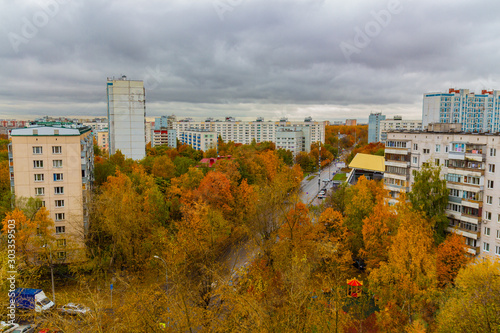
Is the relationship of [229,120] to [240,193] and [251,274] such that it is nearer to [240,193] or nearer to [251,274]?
[240,193]

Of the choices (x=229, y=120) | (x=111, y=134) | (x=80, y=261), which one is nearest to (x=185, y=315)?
(x=80, y=261)

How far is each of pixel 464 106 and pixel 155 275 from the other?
253 ft

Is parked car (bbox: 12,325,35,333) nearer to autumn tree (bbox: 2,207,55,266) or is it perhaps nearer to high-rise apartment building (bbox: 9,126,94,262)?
autumn tree (bbox: 2,207,55,266)

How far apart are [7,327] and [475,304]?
853 inches

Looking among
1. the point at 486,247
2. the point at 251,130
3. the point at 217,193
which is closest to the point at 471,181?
the point at 486,247

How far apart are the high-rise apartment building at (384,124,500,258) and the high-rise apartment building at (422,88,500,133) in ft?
189

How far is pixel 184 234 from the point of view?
24.1 meters

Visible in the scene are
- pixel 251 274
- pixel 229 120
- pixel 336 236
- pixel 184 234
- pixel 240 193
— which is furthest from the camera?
pixel 229 120

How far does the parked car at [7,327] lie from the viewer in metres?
17.8

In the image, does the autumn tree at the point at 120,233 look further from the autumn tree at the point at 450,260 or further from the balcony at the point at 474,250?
the balcony at the point at 474,250

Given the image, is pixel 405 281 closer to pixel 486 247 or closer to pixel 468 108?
pixel 486 247

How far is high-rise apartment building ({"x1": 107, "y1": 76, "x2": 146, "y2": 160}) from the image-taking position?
227 ft

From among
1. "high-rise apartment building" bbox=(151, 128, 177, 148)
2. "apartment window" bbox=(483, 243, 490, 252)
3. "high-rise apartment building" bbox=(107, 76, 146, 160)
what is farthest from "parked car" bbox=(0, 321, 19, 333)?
"high-rise apartment building" bbox=(151, 128, 177, 148)

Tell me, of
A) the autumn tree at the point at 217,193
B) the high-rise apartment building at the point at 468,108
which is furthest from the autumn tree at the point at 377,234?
the high-rise apartment building at the point at 468,108
